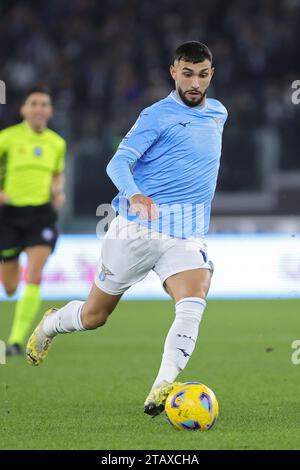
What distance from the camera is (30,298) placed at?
10008 millimetres

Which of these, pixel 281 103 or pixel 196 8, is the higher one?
pixel 196 8

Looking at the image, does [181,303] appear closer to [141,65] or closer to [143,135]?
[143,135]

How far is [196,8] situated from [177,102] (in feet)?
47.5

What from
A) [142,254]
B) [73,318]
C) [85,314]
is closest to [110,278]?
[142,254]

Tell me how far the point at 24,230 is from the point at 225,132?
299 inches

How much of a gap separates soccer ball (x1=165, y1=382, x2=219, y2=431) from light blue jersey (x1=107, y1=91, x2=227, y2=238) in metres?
1.01

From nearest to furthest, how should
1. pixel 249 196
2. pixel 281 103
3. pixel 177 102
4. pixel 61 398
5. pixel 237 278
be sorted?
pixel 177 102, pixel 61 398, pixel 237 278, pixel 249 196, pixel 281 103

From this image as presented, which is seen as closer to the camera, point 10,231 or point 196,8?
point 10,231

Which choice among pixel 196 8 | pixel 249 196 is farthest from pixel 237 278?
pixel 196 8

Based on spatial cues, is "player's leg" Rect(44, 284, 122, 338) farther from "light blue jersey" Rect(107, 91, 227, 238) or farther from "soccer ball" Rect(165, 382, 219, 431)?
"soccer ball" Rect(165, 382, 219, 431)

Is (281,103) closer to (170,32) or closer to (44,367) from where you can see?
(170,32)

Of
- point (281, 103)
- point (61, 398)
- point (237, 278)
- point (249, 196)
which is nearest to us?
point (61, 398)
